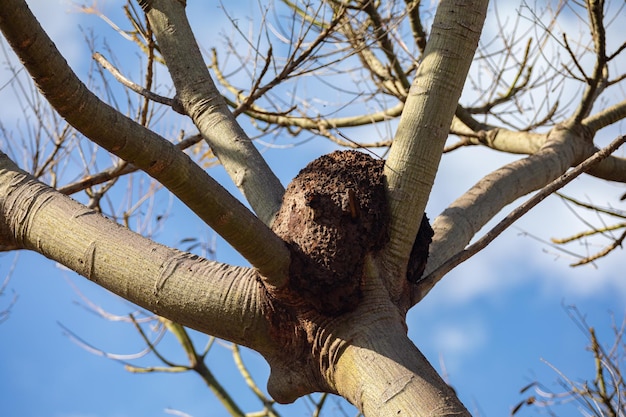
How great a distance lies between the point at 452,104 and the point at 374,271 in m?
0.59

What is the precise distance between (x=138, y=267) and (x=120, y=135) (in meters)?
0.41

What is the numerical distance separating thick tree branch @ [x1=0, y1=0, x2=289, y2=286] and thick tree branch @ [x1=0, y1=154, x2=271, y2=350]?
21cm

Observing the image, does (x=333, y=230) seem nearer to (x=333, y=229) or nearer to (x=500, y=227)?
(x=333, y=229)

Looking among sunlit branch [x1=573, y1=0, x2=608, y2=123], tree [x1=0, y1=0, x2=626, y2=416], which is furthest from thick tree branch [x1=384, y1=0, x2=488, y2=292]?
sunlit branch [x1=573, y1=0, x2=608, y2=123]

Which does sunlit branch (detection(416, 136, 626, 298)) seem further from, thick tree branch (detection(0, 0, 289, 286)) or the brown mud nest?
thick tree branch (detection(0, 0, 289, 286))

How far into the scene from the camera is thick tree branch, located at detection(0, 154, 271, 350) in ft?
6.31

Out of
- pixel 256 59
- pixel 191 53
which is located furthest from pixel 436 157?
pixel 256 59

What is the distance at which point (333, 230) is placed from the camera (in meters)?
1.99

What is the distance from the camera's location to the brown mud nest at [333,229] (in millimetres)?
1952

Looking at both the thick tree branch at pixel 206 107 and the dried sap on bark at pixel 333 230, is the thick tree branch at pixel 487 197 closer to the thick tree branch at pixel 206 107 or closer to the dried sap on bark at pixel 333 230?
the dried sap on bark at pixel 333 230

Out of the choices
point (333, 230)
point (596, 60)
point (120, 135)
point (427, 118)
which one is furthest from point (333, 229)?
point (596, 60)

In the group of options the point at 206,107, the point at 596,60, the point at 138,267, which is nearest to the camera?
the point at 138,267

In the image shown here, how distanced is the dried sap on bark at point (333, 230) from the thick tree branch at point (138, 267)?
0.52 feet

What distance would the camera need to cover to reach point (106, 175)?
3.11 meters
